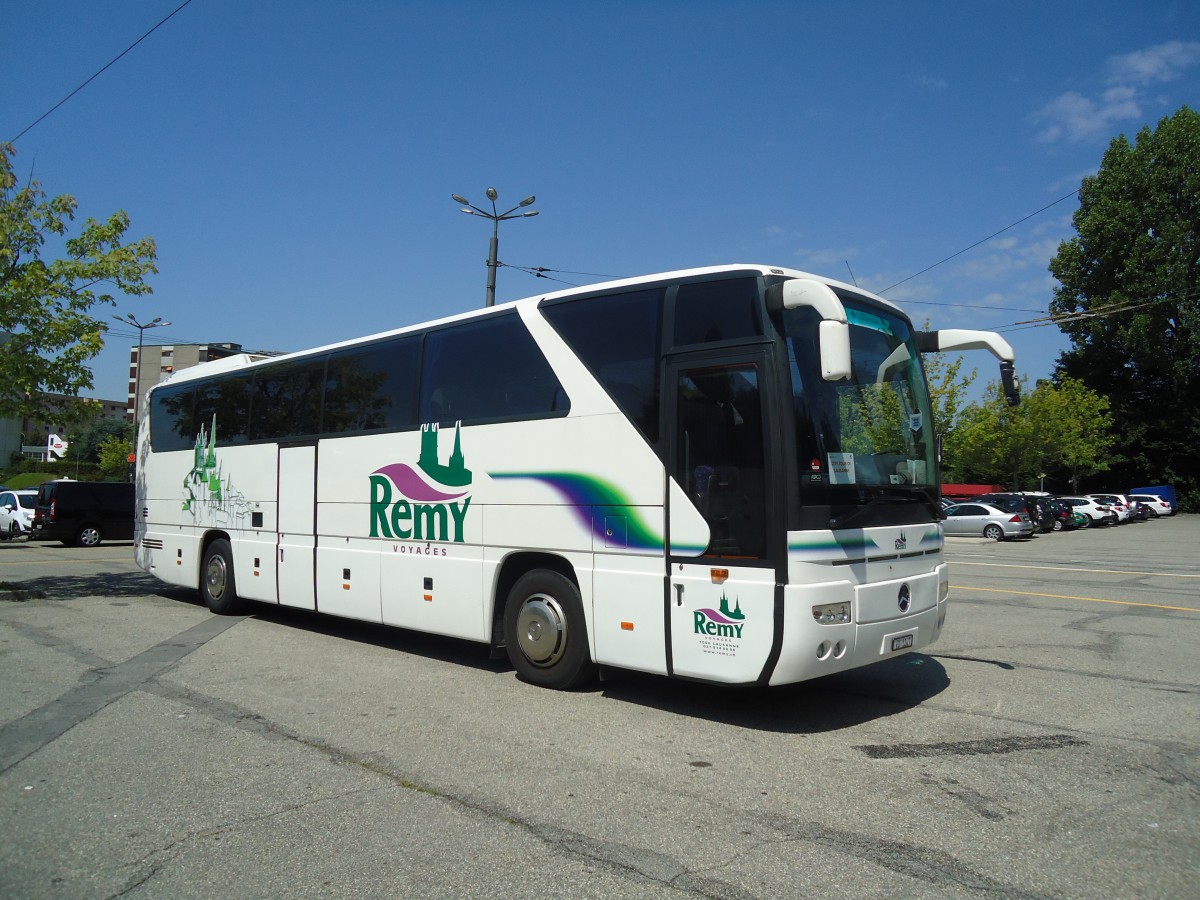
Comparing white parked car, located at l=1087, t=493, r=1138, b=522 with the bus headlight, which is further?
white parked car, located at l=1087, t=493, r=1138, b=522

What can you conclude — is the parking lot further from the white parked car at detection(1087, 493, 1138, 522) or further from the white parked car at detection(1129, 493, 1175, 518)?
the white parked car at detection(1129, 493, 1175, 518)

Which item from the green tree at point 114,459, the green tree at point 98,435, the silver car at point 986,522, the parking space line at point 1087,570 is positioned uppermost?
the green tree at point 98,435

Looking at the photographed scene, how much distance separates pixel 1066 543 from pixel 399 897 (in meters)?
32.7

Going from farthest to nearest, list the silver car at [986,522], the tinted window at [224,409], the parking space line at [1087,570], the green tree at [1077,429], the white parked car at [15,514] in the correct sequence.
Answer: the green tree at [1077,429] < the silver car at [986,522] < the white parked car at [15,514] < the parking space line at [1087,570] < the tinted window at [224,409]

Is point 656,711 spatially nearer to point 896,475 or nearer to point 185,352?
point 896,475

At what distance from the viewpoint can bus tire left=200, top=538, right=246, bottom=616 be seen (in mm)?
12281

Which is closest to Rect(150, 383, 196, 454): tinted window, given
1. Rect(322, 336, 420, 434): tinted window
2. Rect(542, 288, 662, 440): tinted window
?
Rect(322, 336, 420, 434): tinted window

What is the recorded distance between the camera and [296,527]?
10891 mm

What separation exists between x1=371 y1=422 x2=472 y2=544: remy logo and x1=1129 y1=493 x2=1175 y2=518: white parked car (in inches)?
2110

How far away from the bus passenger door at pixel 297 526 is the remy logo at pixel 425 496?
139cm

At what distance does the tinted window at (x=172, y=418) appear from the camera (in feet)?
43.9

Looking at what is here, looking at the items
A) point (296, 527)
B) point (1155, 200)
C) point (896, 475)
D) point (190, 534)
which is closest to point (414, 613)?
point (296, 527)

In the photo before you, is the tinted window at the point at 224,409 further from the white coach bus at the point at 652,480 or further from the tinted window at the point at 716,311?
the tinted window at the point at 716,311

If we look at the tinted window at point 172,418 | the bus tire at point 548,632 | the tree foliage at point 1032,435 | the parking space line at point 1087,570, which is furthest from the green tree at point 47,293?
the tree foliage at point 1032,435
